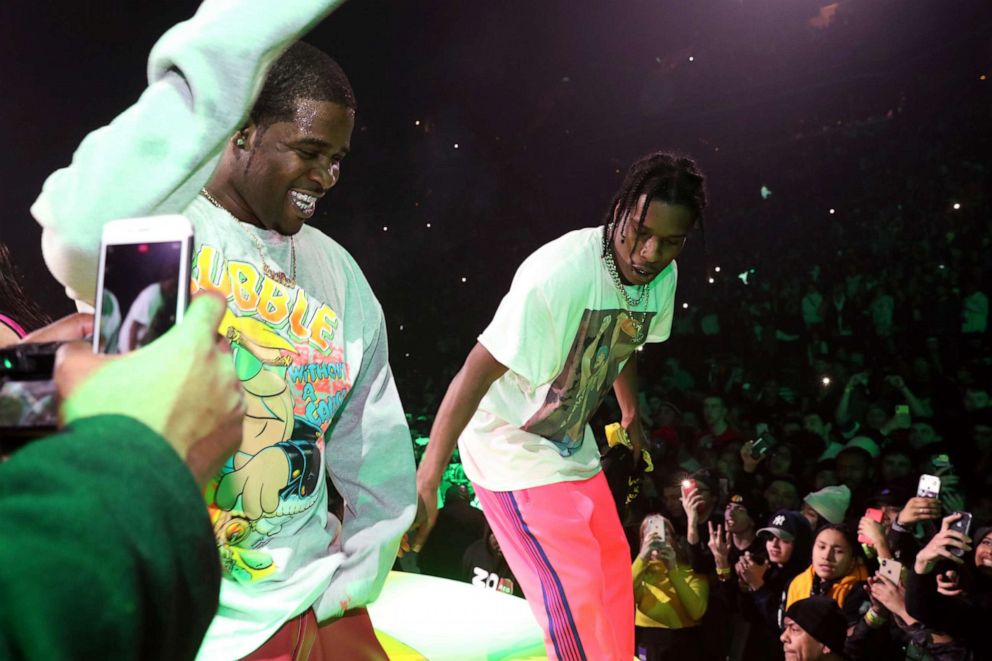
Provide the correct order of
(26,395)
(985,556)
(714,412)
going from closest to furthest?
(26,395) < (985,556) < (714,412)

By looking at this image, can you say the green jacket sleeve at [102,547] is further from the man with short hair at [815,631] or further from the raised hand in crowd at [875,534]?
the raised hand in crowd at [875,534]

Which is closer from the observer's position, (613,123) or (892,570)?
(892,570)

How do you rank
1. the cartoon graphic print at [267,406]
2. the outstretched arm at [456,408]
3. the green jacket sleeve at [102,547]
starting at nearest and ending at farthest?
the green jacket sleeve at [102,547] → the cartoon graphic print at [267,406] → the outstretched arm at [456,408]

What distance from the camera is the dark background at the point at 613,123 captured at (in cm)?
684

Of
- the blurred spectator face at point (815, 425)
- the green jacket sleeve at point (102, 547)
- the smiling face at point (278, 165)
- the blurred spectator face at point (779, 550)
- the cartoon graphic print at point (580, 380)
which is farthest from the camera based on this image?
the blurred spectator face at point (815, 425)

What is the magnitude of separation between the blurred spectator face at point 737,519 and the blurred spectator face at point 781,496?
1.23ft

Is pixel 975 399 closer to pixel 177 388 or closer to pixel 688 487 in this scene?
pixel 688 487

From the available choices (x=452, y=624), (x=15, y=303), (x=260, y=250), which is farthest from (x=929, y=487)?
(x=15, y=303)

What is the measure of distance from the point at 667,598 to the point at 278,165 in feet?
8.87

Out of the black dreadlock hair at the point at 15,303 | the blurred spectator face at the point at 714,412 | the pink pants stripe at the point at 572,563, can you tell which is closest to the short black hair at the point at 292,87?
the black dreadlock hair at the point at 15,303

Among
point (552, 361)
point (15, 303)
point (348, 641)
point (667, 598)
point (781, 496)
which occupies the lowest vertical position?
point (667, 598)

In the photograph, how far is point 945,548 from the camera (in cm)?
285

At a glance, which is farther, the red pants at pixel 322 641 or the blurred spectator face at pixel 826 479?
the blurred spectator face at pixel 826 479

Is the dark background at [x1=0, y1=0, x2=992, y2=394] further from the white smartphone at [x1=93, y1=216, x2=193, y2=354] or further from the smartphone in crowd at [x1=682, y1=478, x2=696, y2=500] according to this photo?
the white smartphone at [x1=93, y1=216, x2=193, y2=354]
